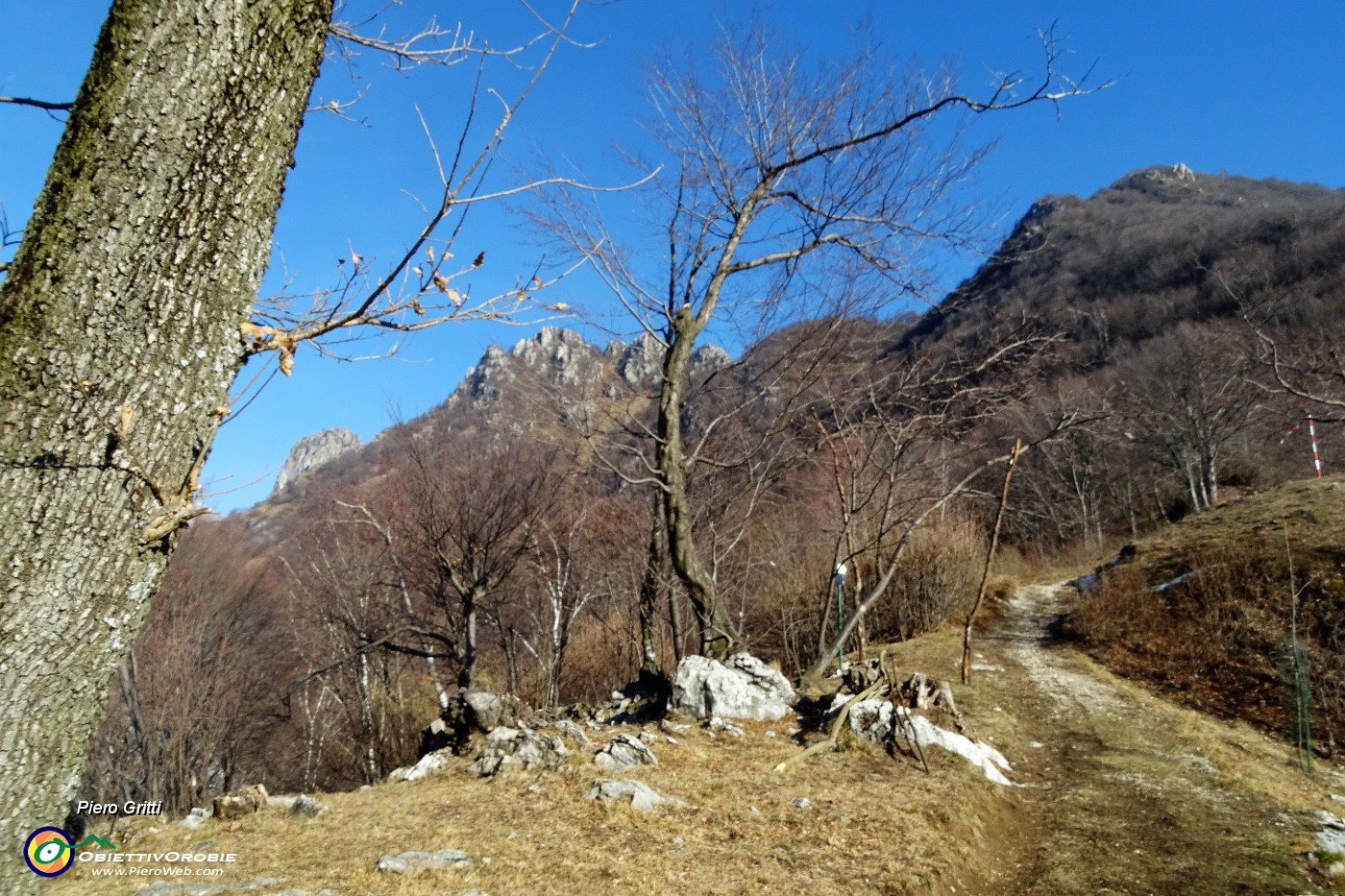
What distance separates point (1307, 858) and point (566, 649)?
10285 millimetres

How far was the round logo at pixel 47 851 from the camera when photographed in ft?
4.75

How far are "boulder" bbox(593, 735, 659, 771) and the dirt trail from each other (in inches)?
89.3

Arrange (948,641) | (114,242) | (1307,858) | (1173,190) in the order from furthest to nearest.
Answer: (1173,190) → (948,641) → (1307,858) → (114,242)

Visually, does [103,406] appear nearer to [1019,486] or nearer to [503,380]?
[503,380]

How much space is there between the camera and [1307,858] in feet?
14.1

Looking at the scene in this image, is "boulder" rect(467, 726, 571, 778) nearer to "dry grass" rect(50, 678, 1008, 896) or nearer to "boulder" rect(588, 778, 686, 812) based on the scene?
"dry grass" rect(50, 678, 1008, 896)

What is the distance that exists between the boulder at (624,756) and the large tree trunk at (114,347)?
4.00 metres

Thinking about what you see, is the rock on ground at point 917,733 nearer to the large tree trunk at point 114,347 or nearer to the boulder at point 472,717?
the boulder at point 472,717

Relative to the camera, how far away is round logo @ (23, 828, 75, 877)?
1.45 meters

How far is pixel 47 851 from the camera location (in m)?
1.60

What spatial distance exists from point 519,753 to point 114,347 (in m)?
4.43

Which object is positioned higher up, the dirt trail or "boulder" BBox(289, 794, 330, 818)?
"boulder" BBox(289, 794, 330, 818)

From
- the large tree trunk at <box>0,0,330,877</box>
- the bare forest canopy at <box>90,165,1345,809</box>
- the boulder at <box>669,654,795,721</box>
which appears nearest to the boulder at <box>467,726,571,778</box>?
the boulder at <box>669,654,795,721</box>

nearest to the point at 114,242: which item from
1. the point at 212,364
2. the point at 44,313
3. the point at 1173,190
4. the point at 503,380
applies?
the point at 44,313
